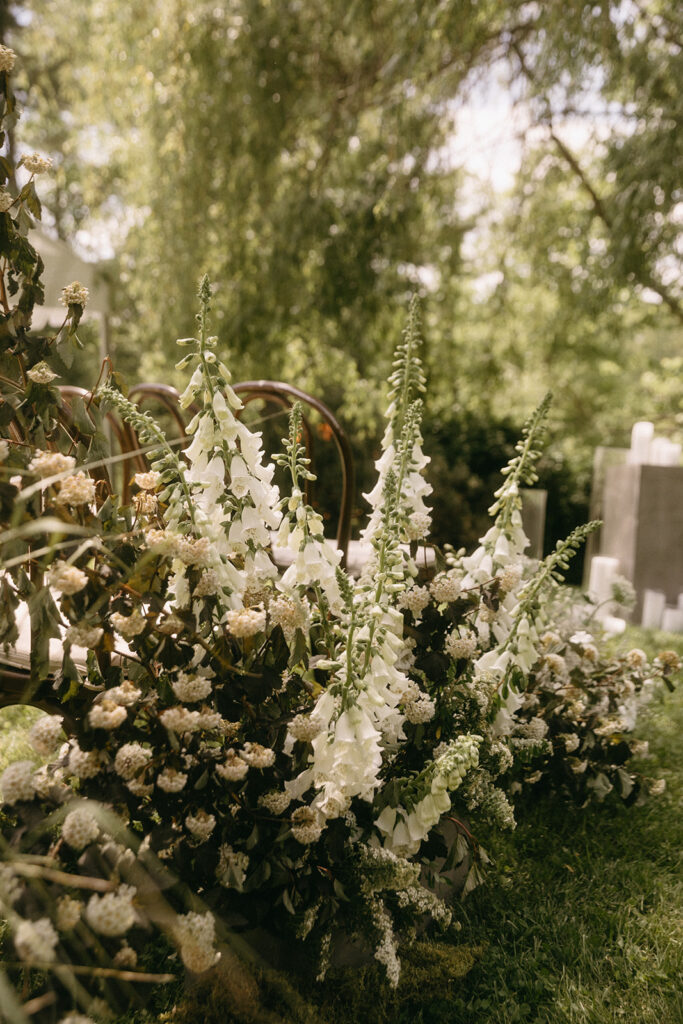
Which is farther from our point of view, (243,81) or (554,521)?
(554,521)

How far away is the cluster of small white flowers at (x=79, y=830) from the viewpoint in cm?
95

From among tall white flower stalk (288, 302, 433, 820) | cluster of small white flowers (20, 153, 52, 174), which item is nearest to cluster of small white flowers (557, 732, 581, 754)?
tall white flower stalk (288, 302, 433, 820)

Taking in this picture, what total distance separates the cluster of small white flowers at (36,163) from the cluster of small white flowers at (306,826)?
1.12 m

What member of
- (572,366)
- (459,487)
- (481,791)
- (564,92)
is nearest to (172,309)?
(459,487)

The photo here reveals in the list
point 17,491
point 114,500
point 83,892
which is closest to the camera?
point 83,892

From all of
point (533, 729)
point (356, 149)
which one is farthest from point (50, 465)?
point (356, 149)

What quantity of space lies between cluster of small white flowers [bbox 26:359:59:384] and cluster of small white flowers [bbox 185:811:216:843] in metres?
0.74

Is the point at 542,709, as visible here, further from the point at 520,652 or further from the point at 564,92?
the point at 564,92

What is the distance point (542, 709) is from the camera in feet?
6.45

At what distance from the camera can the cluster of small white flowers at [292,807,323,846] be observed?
1127 mm

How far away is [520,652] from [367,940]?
0.59m

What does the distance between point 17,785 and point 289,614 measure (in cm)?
45

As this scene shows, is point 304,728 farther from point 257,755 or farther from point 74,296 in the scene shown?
point 74,296

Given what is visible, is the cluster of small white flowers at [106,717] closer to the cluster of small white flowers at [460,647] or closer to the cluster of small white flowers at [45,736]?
the cluster of small white flowers at [45,736]
